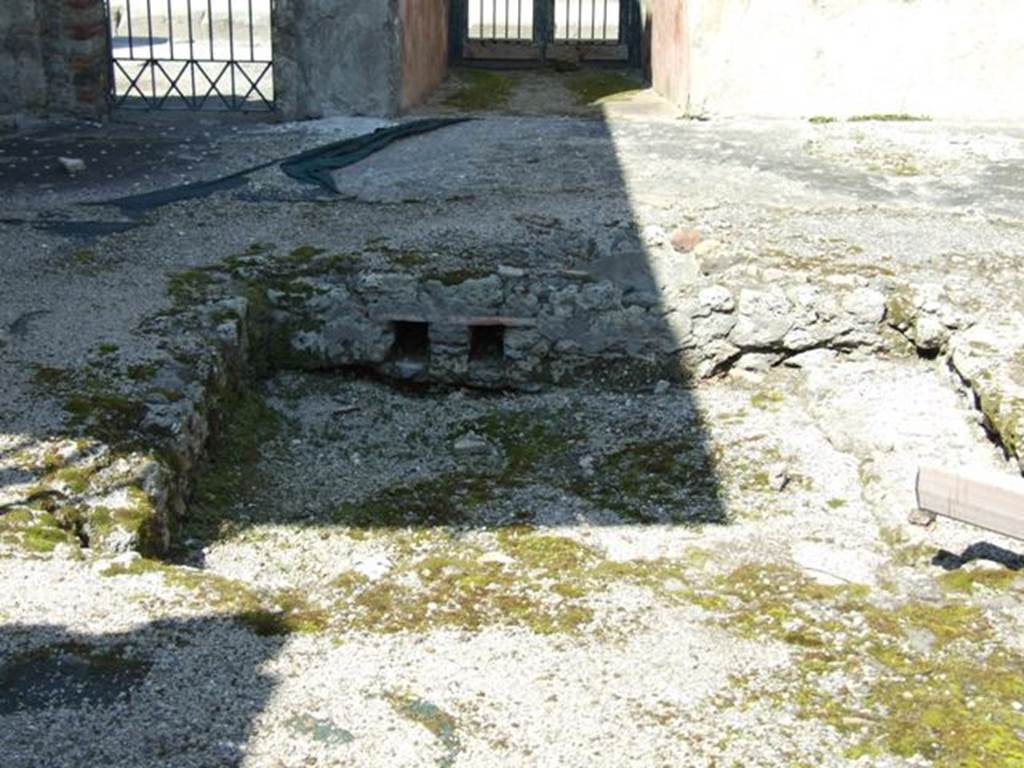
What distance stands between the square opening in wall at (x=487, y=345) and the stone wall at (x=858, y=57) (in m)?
4.11

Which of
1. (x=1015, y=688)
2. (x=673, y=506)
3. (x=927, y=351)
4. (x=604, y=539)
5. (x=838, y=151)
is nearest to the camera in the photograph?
(x=1015, y=688)

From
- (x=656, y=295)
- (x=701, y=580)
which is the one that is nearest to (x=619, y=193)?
(x=656, y=295)

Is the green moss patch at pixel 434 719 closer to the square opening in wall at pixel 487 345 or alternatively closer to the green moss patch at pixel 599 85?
Result: the square opening in wall at pixel 487 345

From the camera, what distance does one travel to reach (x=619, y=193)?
24.6ft

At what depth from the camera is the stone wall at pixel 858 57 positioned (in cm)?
947

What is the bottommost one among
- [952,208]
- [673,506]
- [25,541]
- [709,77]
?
[673,506]

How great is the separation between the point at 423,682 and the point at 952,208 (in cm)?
510

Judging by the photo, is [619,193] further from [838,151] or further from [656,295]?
[838,151]

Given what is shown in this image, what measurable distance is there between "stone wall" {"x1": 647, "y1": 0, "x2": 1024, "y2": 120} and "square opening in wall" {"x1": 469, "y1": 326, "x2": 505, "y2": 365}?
411 cm

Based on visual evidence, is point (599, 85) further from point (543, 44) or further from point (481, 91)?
point (543, 44)

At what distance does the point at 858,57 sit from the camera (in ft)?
31.6

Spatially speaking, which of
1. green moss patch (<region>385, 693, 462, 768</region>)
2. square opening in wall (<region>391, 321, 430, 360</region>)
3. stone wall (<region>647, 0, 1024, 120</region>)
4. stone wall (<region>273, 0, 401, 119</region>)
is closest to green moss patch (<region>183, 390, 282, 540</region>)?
square opening in wall (<region>391, 321, 430, 360</region>)

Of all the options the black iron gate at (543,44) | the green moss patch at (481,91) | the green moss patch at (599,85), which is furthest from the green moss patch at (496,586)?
the black iron gate at (543,44)

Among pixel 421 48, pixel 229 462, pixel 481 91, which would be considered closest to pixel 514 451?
pixel 229 462
